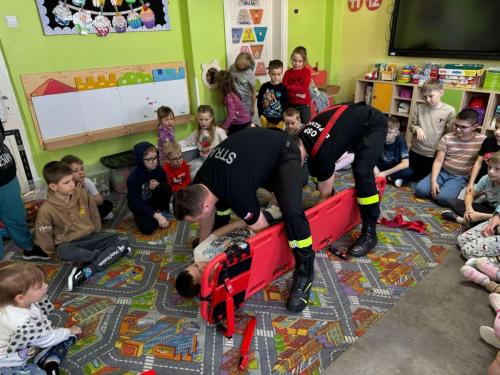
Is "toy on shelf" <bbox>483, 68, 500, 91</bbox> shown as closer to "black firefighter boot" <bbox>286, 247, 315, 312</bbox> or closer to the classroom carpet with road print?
the classroom carpet with road print

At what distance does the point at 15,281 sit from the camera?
1546 mm

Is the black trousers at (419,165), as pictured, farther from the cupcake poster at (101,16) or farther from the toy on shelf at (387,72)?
the cupcake poster at (101,16)

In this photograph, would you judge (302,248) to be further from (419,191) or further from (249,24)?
(249,24)

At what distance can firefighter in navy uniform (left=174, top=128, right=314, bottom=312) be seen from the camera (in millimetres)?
1811

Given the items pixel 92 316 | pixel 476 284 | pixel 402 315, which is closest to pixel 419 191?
pixel 476 284

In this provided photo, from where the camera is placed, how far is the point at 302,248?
83.4 inches

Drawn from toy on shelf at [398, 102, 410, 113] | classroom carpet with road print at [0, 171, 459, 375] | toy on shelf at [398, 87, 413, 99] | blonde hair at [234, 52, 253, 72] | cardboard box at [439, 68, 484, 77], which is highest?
blonde hair at [234, 52, 253, 72]

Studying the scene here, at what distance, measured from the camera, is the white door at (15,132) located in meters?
3.28

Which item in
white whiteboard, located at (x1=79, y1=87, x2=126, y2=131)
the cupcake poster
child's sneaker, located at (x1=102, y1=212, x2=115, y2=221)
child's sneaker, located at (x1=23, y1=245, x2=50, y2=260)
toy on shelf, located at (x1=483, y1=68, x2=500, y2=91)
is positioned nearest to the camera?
child's sneaker, located at (x1=23, y1=245, x2=50, y2=260)

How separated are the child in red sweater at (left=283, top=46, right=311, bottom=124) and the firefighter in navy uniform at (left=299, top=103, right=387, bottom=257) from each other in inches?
74.3

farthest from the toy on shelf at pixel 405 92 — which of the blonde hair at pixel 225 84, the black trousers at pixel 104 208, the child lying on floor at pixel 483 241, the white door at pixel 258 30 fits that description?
the black trousers at pixel 104 208

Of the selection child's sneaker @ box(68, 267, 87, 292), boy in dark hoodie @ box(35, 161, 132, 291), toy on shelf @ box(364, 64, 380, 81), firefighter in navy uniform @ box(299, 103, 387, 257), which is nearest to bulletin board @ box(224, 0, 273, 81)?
toy on shelf @ box(364, 64, 380, 81)

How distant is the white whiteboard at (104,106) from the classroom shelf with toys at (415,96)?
2710mm

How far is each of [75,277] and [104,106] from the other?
2116 mm
